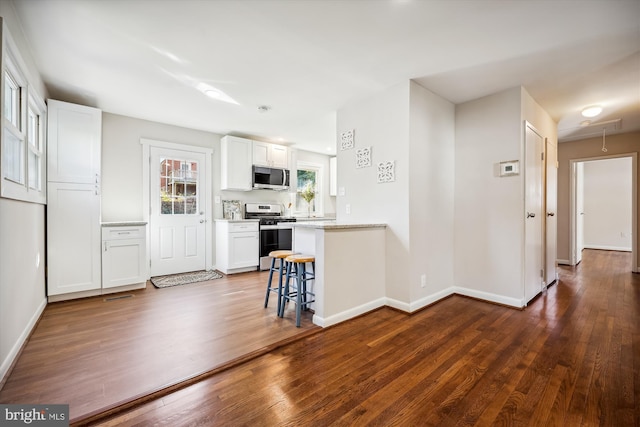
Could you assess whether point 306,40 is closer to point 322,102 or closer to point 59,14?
point 322,102

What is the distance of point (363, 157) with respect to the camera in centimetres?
336

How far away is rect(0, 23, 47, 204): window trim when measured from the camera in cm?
175

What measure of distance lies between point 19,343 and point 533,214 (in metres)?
Result: 5.02

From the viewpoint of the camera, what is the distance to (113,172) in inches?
160

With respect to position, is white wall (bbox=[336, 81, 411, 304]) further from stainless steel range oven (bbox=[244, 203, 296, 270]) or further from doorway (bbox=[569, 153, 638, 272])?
doorway (bbox=[569, 153, 638, 272])

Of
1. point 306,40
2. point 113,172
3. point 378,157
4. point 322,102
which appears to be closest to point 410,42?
point 306,40

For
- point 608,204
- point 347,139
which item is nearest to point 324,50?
point 347,139

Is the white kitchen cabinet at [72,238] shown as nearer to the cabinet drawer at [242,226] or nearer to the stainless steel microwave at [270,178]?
the cabinet drawer at [242,226]

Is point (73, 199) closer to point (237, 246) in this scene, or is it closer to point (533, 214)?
point (237, 246)

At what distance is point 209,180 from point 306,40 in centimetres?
330

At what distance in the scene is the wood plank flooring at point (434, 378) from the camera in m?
1.46

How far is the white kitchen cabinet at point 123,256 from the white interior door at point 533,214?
475cm

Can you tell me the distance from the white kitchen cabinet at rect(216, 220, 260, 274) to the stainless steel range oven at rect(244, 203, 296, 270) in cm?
13

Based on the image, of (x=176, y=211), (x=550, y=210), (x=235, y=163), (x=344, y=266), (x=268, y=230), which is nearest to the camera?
(x=344, y=266)
